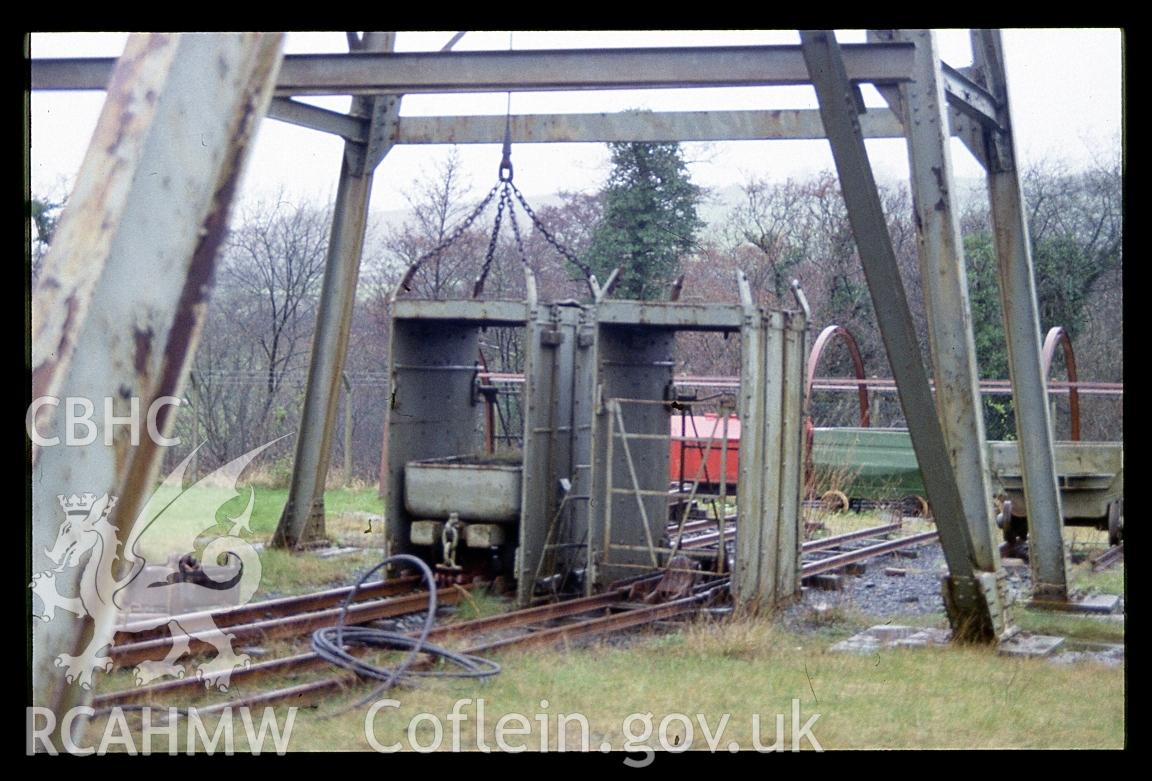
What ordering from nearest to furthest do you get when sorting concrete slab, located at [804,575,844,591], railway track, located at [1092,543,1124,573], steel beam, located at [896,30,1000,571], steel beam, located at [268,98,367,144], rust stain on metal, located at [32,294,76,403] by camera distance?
rust stain on metal, located at [32,294,76,403]
steel beam, located at [896,30,1000,571]
steel beam, located at [268,98,367,144]
concrete slab, located at [804,575,844,591]
railway track, located at [1092,543,1124,573]

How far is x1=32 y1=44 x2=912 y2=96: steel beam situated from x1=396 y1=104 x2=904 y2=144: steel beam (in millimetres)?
2075

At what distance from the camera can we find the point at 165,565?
947 centimetres

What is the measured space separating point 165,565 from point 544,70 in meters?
4.94

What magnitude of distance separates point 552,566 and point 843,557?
4484 mm

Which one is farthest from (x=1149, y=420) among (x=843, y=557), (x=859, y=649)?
(x=843, y=557)

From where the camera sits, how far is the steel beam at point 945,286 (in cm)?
848

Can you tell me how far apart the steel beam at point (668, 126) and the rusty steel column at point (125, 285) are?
9.96 metres

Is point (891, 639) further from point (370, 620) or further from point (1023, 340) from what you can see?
point (370, 620)

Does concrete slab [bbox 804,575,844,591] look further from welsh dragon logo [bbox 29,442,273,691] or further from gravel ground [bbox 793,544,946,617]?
welsh dragon logo [bbox 29,442,273,691]

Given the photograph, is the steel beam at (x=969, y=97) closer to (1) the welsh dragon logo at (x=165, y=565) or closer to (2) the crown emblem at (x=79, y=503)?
(1) the welsh dragon logo at (x=165, y=565)

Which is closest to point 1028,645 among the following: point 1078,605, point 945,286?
point 1078,605

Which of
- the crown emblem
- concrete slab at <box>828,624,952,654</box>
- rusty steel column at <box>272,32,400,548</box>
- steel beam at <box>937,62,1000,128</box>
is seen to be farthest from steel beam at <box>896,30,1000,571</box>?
the crown emblem

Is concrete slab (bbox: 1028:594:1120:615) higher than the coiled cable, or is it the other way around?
the coiled cable

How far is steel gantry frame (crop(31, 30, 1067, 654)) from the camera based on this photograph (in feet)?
26.0
